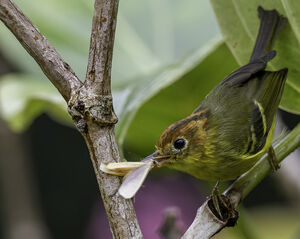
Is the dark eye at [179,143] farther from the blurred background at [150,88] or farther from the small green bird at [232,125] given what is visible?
the blurred background at [150,88]

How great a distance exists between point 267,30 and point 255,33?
7 cm

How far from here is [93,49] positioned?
924mm

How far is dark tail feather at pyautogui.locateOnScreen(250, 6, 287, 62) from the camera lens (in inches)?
53.6

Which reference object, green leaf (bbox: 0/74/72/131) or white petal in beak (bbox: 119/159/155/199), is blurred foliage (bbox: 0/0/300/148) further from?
white petal in beak (bbox: 119/159/155/199)

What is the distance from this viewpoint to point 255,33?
149 cm

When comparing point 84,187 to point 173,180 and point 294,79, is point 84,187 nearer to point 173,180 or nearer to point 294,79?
point 173,180

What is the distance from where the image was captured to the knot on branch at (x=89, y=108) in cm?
92

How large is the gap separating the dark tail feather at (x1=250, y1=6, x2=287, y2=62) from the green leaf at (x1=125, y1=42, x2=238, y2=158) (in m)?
0.10

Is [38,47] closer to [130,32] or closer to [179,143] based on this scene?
[179,143]

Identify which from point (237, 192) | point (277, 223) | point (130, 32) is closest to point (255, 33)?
point (237, 192)

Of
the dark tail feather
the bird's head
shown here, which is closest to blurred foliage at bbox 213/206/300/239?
the bird's head

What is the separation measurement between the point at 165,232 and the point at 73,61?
114cm

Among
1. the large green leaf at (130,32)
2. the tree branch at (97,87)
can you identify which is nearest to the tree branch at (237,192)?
the tree branch at (97,87)

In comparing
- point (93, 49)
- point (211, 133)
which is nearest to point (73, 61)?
point (211, 133)
